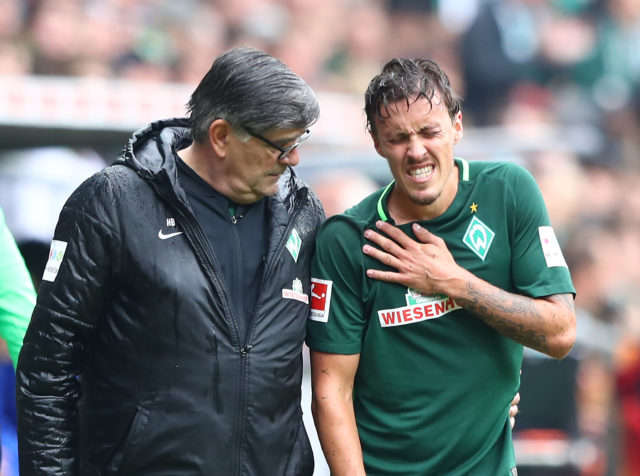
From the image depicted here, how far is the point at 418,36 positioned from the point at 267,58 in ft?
25.9

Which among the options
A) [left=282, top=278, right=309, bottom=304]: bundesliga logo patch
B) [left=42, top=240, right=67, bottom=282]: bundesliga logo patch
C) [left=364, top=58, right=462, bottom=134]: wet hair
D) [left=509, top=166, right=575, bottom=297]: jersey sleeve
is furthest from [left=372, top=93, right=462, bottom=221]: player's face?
[left=42, top=240, right=67, bottom=282]: bundesliga logo patch

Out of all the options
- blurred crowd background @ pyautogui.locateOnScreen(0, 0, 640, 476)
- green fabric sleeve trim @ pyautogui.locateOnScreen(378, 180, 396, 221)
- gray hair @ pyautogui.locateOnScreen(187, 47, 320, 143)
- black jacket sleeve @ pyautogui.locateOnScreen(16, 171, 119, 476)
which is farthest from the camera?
blurred crowd background @ pyautogui.locateOnScreen(0, 0, 640, 476)

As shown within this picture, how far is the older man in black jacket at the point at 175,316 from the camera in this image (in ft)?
11.0

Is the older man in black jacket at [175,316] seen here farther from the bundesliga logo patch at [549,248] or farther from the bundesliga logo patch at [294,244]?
the bundesliga logo patch at [549,248]

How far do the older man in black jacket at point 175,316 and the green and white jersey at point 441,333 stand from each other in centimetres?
27

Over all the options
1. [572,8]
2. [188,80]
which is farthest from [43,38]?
[572,8]

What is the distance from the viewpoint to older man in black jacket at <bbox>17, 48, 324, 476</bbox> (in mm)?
3338

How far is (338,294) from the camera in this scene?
372cm

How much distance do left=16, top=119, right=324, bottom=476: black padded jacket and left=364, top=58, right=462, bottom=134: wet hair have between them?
2.37 ft

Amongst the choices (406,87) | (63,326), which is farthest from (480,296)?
(63,326)

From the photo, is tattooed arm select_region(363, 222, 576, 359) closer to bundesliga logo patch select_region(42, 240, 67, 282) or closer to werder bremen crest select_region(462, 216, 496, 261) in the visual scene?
werder bremen crest select_region(462, 216, 496, 261)

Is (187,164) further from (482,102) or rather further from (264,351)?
(482,102)

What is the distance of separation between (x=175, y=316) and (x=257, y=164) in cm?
54

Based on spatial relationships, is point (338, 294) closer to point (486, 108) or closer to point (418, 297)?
point (418, 297)
